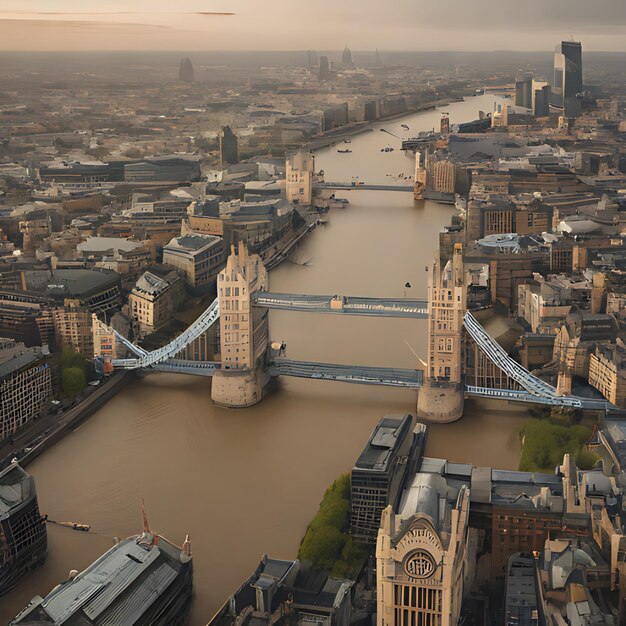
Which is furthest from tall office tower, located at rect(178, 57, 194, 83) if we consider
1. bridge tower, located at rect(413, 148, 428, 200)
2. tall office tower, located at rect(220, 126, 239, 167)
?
bridge tower, located at rect(413, 148, 428, 200)

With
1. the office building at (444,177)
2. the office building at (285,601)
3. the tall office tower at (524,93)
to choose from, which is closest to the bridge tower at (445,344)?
the office building at (285,601)

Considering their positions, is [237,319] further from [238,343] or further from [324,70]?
[324,70]

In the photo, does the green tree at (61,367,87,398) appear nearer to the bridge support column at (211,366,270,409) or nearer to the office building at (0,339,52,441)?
the office building at (0,339,52,441)

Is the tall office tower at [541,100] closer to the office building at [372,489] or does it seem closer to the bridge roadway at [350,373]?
the bridge roadway at [350,373]

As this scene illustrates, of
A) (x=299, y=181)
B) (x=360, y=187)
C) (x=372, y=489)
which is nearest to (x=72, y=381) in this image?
(x=372, y=489)

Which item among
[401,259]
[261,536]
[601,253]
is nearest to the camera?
[261,536]

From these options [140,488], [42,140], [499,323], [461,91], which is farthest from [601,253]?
[461,91]

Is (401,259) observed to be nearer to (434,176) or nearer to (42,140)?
(434,176)
